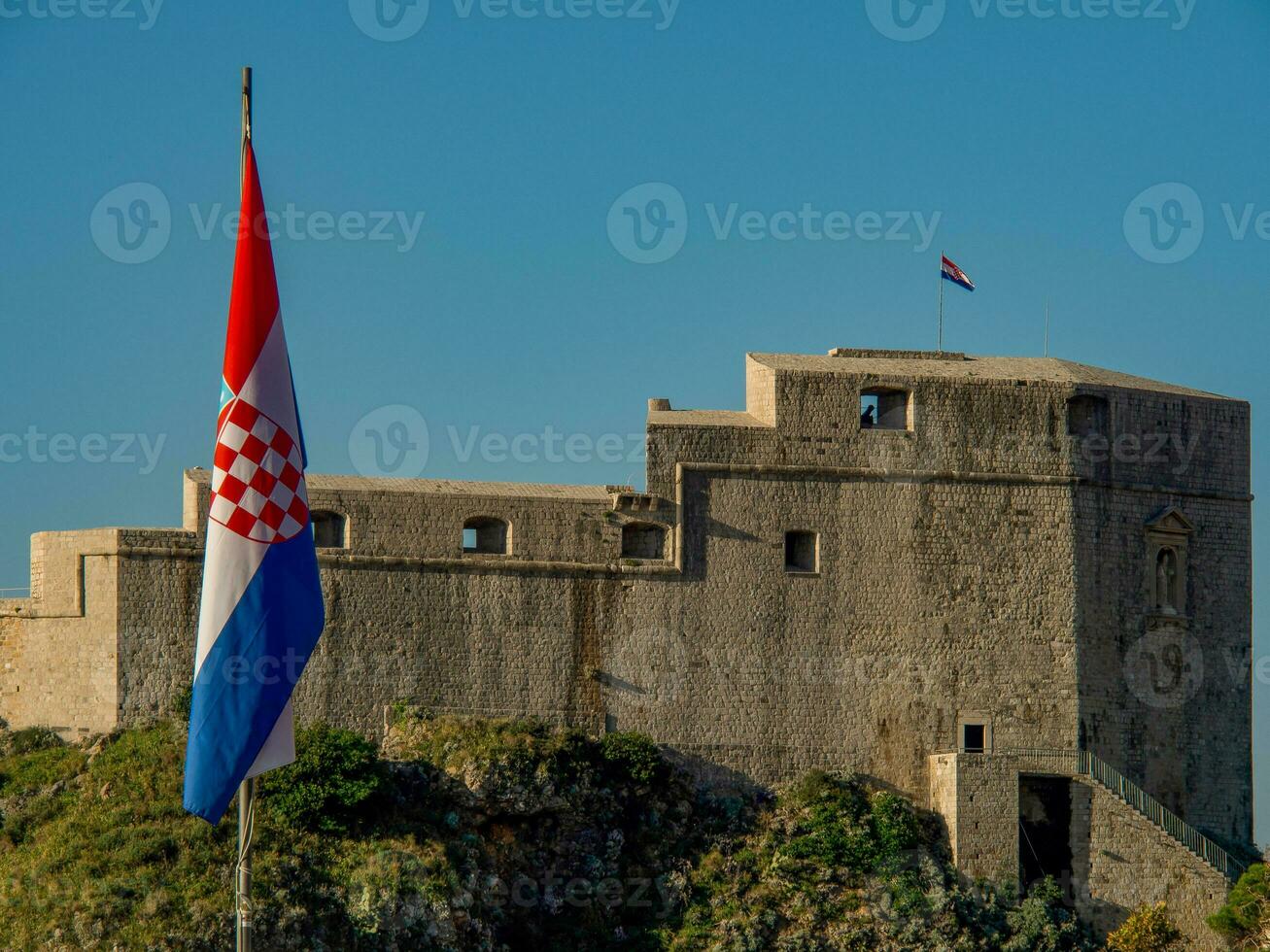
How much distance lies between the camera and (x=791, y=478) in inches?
1827

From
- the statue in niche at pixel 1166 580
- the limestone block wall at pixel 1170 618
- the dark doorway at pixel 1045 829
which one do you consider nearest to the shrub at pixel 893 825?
the dark doorway at pixel 1045 829

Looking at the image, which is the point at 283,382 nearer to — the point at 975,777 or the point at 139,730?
the point at 139,730

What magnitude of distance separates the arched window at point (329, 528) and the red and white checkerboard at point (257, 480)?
23.0m

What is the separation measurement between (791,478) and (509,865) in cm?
990

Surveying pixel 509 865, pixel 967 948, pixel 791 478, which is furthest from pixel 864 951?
pixel 791 478

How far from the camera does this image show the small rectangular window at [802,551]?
46.3 m

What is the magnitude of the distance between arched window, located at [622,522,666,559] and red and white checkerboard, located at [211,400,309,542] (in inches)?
941

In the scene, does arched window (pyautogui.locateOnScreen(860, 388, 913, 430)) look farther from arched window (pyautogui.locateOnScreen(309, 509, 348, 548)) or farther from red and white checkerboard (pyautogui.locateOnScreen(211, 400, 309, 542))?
red and white checkerboard (pyautogui.locateOnScreen(211, 400, 309, 542))

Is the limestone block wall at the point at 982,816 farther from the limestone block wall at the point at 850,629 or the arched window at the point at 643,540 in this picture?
the arched window at the point at 643,540

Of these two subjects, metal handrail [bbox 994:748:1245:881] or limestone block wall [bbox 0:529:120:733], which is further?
metal handrail [bbox 994:748:1245:881]

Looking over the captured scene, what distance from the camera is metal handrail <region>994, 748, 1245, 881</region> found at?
149ft

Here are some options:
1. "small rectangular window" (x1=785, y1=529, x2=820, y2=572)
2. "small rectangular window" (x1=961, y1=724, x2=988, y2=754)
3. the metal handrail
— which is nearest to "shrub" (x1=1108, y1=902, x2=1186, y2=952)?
the metal handrail

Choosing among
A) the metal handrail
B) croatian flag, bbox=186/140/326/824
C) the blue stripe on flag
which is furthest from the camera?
the metal handrail

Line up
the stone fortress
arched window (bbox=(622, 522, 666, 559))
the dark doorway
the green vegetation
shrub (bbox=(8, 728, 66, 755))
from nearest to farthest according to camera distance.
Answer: the green vegetation, shrub (bbox=(8, 728, 66, 755)), the stone fortress, the dark doorway, arched window (bbox=(622, 522, 666, 559))
